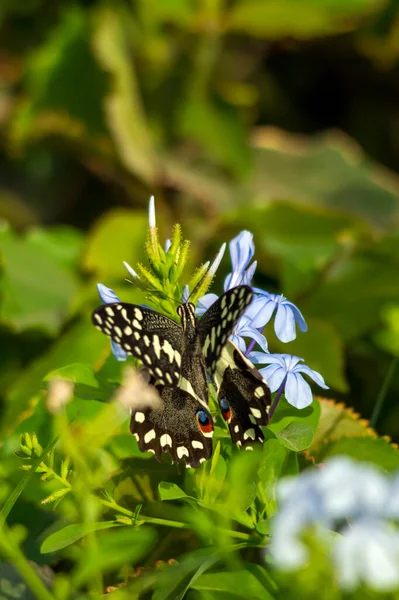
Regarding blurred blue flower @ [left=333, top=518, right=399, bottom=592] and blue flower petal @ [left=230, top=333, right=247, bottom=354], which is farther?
blue flower petal @ [left=230, top=333, right=247, bottom=354]

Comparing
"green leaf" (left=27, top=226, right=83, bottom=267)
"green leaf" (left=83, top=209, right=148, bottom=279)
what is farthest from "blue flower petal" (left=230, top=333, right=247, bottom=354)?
"green leaf" (left=27, top=226, right=83, bottom=267)

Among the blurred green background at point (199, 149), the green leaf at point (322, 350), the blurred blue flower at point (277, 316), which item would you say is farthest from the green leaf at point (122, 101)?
the blurred blue flower at point (277, 316)

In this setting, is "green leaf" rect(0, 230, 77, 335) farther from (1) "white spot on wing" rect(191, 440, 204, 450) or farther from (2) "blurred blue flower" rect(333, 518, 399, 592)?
(2) "blurred blue flower" rect(333, 518, 399, 592)

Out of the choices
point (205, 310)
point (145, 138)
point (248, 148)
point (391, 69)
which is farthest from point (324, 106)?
point (205, 310)

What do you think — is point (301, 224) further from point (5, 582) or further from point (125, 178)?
point (5, 582)

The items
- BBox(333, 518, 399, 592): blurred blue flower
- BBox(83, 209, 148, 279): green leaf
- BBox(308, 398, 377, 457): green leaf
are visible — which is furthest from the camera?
BBox(83, 209, 148, 279): green leaf

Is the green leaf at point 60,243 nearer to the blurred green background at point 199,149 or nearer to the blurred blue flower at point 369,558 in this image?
the blurred green background at point 199,149
